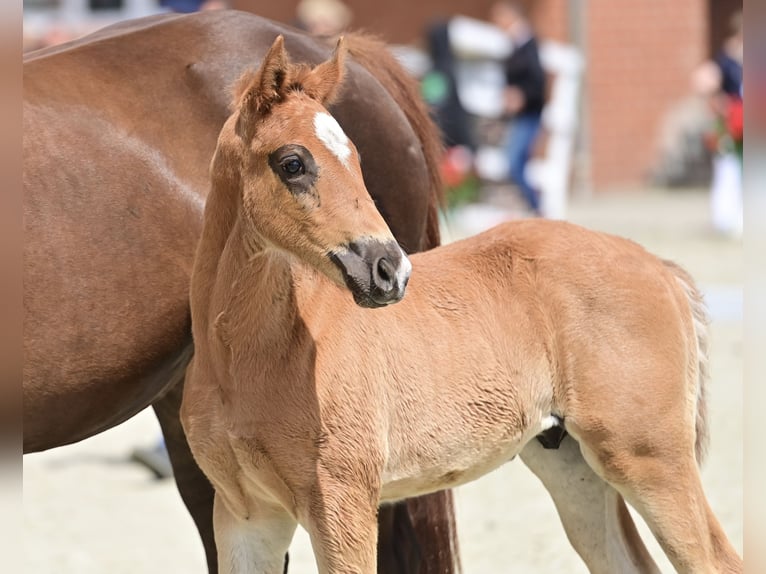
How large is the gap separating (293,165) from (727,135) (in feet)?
33.8

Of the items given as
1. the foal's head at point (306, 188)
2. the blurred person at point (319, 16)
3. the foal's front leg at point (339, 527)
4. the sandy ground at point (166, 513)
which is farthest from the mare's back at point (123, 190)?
the blurred person at point (319, 16)

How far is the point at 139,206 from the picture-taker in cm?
339

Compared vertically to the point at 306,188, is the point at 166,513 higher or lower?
lower

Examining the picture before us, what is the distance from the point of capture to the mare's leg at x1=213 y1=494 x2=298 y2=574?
2986mm

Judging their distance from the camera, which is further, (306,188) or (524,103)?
(524,103)

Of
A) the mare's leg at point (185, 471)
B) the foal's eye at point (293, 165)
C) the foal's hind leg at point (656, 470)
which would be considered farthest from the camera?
the mare's leg at point (185, 471)

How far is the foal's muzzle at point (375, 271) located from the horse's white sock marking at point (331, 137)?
0.76 feet

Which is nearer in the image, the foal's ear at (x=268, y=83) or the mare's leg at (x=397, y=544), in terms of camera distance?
the foal's ear at (x=268, y=83)

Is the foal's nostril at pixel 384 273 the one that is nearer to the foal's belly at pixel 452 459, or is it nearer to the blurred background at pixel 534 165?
the foal's belly at pixel 452 459

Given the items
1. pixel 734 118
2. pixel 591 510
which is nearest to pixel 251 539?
pixel 591 510

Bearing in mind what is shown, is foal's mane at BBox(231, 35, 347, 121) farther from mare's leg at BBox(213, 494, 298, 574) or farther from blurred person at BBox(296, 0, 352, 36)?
blurred person at BBox(296, 0, 352, 36)

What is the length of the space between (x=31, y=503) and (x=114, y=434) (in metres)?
1.46

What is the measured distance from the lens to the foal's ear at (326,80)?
9.27 feet

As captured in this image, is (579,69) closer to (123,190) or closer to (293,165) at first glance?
(123,190)
